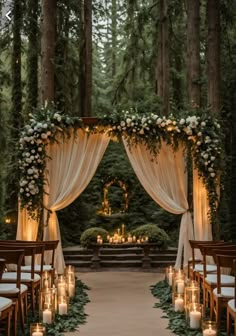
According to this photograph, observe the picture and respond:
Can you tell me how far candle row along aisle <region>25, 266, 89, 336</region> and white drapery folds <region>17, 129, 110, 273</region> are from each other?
126 cm

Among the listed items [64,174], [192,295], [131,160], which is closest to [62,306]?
[192,295]

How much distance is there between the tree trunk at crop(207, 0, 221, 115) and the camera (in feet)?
30.0

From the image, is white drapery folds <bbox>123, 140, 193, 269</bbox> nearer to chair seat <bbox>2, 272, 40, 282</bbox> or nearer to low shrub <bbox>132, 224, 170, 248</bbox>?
chair seat <bbox>2, 272, 40, 282</bbox>

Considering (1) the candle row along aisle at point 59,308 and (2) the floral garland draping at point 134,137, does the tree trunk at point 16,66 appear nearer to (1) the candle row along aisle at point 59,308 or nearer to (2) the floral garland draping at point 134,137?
(2) the floral garland draping at point 134,137

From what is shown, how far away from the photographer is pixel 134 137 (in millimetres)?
7980

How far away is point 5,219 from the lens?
12539 mm

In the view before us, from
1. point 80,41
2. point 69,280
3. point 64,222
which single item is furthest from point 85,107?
point 69,280

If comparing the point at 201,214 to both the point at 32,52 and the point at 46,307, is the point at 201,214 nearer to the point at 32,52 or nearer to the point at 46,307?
the point at 46,307

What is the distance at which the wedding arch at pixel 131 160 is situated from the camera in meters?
7.79

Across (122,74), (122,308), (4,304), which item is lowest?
(122,308)

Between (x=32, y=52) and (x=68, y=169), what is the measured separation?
5029 mm

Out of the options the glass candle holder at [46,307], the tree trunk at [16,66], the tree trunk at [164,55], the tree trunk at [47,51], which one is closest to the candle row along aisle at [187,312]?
the glass candle holder at [46,307]

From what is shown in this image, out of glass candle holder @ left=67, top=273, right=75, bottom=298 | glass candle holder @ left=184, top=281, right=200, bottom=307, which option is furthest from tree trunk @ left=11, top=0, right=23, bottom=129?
glass candle holder @ left=184, top=281, right=200, bottom=307

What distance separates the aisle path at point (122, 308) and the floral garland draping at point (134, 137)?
1.74 metres
